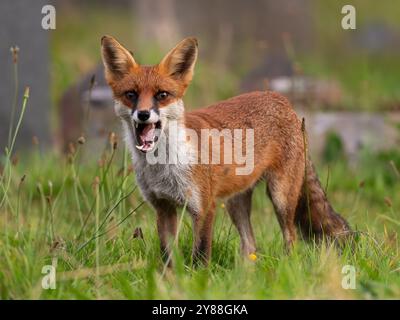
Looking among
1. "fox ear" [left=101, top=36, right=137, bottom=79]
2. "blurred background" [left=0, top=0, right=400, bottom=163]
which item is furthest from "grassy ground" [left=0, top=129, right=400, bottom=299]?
"blurred background" [left=0, top=0, right=400, bottom=163]

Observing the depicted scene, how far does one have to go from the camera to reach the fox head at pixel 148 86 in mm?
4898

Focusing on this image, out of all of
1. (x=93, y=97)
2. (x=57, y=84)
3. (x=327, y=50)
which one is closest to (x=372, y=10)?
(x=327, y=50)

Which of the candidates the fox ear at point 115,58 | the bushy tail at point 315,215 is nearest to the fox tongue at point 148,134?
the fox ear at point 115,58

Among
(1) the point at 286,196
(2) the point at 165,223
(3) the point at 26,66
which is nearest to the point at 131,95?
(2) the point at 165,223

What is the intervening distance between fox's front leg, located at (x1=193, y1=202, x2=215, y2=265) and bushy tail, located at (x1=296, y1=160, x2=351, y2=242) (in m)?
0.89

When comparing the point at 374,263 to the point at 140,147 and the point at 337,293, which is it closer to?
the point at 337,293

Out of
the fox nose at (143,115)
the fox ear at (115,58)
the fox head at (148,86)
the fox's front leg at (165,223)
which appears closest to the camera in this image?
the fox nose at (143,115)

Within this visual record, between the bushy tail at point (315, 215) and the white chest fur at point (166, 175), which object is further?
the bushy tail at point (315, 215)

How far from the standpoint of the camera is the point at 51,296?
4336 mm

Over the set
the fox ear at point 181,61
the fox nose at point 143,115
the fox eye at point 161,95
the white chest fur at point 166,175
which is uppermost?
the fox ear at point 181,61

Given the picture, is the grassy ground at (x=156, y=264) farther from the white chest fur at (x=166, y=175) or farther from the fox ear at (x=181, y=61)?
the fox ear at (x=181, y=61)

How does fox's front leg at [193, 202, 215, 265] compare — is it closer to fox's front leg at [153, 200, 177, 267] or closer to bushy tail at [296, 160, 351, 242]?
fox's front leg at [153, 200, 177, 267]

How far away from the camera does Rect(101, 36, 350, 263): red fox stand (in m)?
4.99
